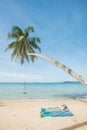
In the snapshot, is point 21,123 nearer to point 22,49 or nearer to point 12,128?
point 12,128

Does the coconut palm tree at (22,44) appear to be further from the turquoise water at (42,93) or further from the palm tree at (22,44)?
the turquoise water at (42,93)

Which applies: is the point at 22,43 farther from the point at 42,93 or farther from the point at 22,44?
the point at 42,93

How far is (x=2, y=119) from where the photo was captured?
10.9m

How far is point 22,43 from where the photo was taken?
20.8 metres

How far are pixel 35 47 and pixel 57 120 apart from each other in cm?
1376

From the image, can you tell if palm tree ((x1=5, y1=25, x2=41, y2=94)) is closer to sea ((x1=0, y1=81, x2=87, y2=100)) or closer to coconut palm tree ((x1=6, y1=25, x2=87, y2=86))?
coconut palm tree ((x1=6, y1=25, x2=87, y2=86))

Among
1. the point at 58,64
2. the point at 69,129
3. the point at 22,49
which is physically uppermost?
the point at 22,49

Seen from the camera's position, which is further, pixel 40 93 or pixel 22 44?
pixel 40 93

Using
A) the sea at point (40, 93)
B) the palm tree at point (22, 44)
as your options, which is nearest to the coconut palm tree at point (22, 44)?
the palm tree at point (22, 44)

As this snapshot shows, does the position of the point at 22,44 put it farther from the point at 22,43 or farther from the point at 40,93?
the point at 40,93

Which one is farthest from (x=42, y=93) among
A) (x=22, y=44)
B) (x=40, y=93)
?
(x=22, y=44)

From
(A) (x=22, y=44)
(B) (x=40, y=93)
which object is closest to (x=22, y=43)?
(A) (x=22, y=44)

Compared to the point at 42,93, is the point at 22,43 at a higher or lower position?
higher

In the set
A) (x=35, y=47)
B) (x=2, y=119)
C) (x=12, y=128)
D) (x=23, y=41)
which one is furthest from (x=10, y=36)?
(x=12, y=128)
